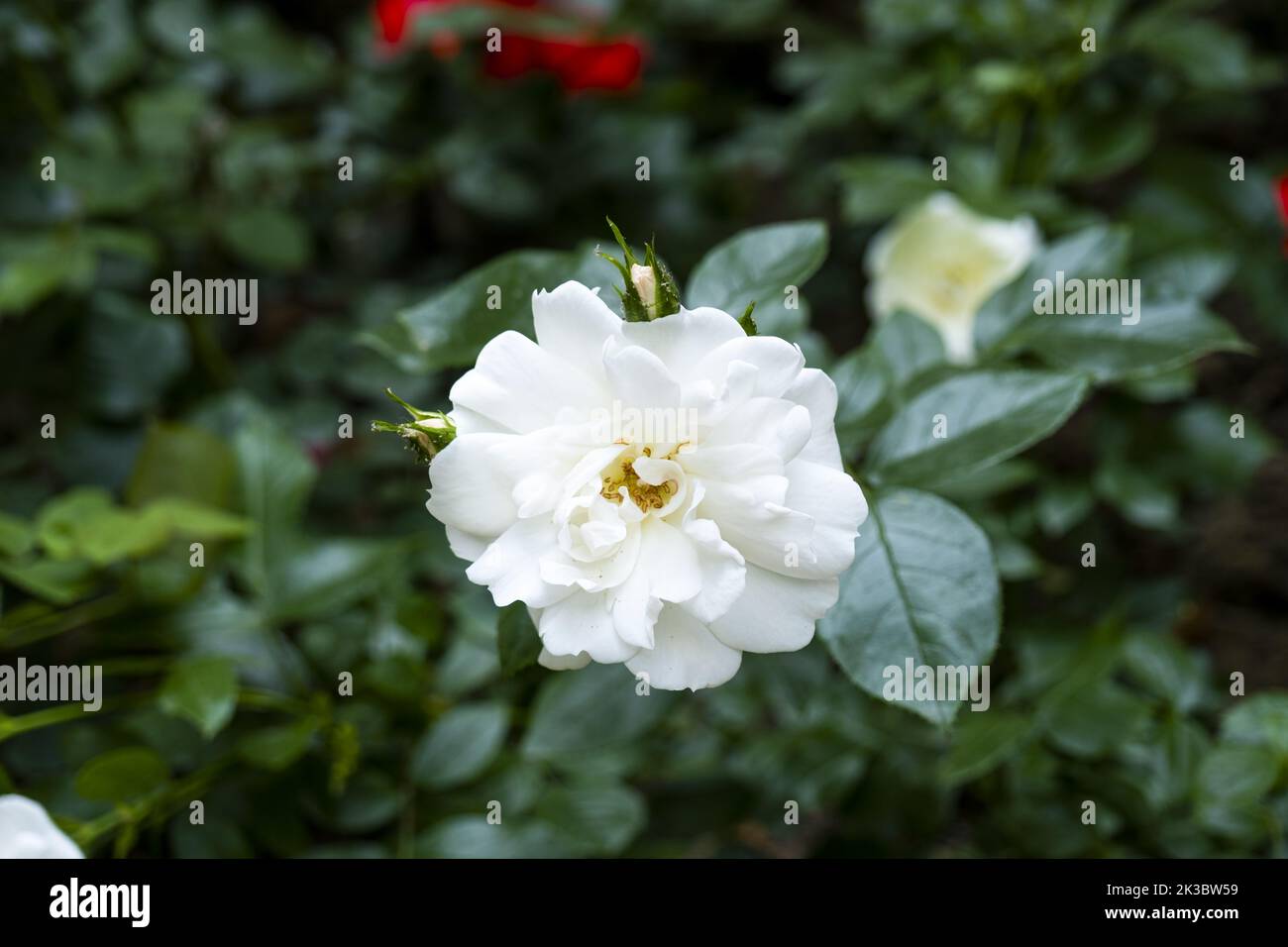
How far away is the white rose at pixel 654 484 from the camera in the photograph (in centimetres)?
61

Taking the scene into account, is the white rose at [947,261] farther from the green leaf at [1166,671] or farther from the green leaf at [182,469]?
the green leaf at [182,469]

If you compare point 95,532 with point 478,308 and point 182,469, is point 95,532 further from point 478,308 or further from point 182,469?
point 478,308

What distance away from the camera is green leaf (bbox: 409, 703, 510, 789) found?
41.6 inches

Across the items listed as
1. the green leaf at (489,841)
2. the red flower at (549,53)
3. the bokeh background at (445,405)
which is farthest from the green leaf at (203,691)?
the red flower at (549,53)

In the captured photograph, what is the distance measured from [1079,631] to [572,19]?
1034 millimetres

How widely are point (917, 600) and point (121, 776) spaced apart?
2.05 ft

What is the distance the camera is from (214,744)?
1064mm

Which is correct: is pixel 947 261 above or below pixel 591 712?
above

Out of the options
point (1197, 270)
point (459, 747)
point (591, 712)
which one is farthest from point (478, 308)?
point (1197, 270)

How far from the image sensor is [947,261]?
135cm

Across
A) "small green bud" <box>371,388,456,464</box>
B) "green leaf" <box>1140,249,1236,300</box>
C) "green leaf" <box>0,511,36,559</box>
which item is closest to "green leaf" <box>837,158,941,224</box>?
"green leaf" <box>1140,249,1236,300</box>

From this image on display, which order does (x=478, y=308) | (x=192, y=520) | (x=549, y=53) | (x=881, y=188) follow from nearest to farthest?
1. (x=478, y=308)
2. (x=192, y=520)
3. (x=881, y=188)
4. (x=549, y=53)

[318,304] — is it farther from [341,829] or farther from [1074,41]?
[1074,41]
